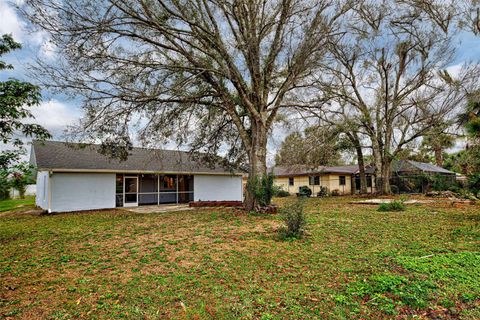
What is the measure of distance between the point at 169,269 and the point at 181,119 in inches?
336

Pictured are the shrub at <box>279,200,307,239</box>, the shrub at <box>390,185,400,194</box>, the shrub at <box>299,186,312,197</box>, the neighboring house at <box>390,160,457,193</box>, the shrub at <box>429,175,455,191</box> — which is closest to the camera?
the shrub at <box>279,200,307,239</box>

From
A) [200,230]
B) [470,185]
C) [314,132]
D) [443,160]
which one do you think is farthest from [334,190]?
[200,230]

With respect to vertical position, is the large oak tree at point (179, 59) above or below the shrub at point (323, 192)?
above

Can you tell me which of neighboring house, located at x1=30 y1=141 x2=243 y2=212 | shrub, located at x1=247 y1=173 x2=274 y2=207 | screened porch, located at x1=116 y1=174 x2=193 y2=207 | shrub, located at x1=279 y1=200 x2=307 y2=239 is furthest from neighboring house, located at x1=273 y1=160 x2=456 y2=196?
shrub, located at x1=279 y1=200 x2=307 y2=239

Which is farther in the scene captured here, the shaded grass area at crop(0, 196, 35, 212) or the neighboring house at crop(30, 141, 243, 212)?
the shaded grass area at crop(0, 196, 35, 212)

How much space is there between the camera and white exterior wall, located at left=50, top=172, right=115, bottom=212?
48.5 ft

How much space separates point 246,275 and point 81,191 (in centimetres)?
1448

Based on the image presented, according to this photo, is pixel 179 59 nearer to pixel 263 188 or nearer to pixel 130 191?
pixel 263 188

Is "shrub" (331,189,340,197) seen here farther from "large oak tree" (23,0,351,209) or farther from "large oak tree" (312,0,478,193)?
"large oak tree" (23,0,351,209)

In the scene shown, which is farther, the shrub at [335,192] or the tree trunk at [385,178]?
the shrub at [335,192]

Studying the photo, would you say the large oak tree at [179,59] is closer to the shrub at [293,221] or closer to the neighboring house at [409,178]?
the shrub at [293,221]

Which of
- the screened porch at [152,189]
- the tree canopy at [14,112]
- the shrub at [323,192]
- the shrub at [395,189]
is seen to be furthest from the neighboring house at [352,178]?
the tree canopy at [14,112]

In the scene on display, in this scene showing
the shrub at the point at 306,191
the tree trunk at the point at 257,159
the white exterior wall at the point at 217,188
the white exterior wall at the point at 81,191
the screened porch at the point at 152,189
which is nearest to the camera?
the tree trunk at the point at 257,159

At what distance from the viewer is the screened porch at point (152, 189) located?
18.1 meters
